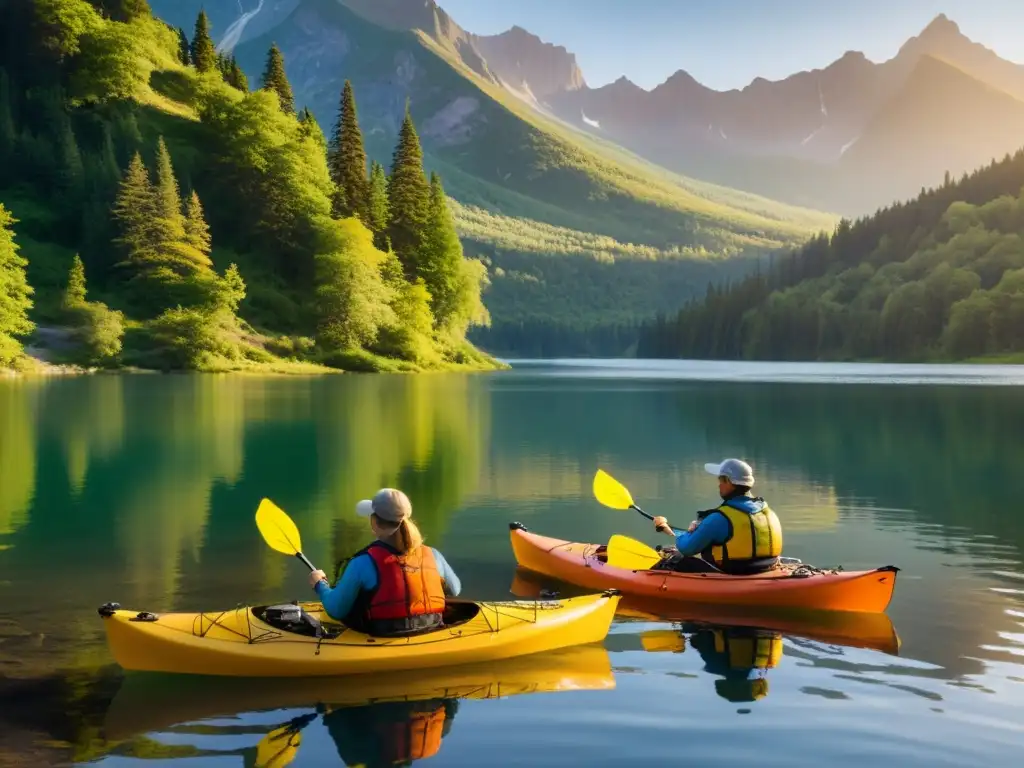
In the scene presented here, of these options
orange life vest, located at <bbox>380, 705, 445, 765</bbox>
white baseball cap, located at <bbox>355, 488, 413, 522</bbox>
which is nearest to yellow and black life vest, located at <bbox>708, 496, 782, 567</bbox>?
white baseball cap, located at <bbox>355, 488, 413, 522</bbox>

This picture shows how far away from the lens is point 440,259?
105125 millimetres

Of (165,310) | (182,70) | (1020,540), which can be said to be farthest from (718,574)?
(182,70)

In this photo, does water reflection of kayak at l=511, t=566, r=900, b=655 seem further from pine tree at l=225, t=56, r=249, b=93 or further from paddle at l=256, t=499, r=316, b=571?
pine tree at l=225, t=56, r=249, b=93

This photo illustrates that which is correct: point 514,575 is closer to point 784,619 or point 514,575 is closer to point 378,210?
point 784,619

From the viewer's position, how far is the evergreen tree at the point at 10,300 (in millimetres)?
64188

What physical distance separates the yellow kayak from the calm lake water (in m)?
0.22

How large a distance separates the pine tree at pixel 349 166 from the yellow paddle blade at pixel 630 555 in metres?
91.7

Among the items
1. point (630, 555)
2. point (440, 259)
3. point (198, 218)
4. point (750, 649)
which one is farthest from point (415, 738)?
point (440, 259)

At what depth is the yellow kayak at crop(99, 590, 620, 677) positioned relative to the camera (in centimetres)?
1034

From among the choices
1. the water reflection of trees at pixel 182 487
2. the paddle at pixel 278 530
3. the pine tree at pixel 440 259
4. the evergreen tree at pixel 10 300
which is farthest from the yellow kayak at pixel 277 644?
the pine tree at pixel 440 259

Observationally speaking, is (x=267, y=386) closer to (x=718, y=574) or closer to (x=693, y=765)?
(x=718, y=574)

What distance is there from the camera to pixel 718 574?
13625 millimetres

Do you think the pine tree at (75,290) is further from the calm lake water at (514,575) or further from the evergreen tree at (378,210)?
the calm lake water at (514,575)

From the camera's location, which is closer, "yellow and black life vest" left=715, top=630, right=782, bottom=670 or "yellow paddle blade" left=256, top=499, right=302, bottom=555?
"yellow and black life vest" left=715, top=630, right=782, bottom=670
